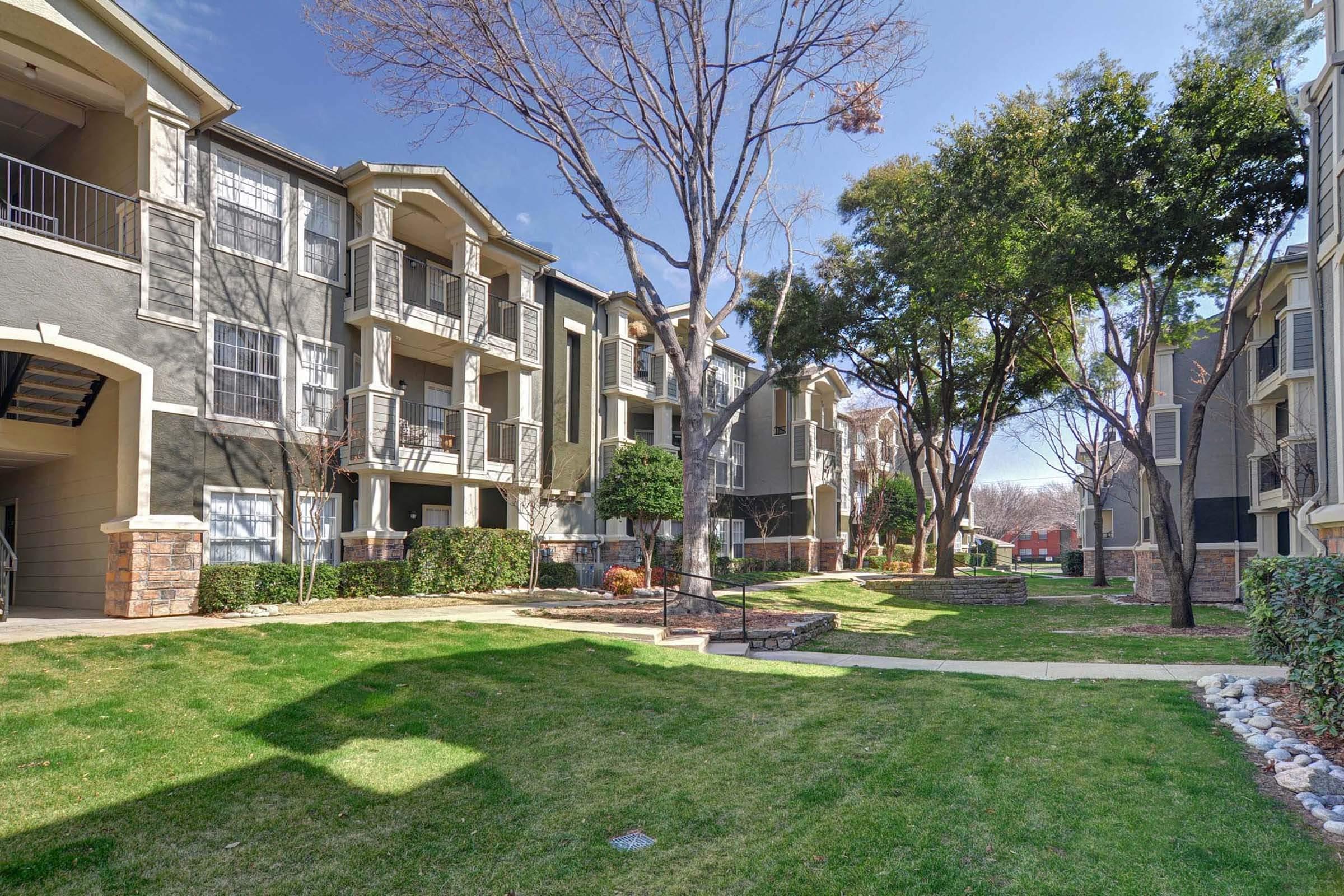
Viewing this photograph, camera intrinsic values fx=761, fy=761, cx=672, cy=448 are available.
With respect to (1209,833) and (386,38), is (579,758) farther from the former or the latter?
(386,38)

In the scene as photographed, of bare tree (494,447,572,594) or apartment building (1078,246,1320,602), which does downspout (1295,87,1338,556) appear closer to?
apartment building (1078,246,1320,602)

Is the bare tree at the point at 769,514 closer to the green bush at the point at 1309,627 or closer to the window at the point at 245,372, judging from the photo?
the window at the point at 245,372

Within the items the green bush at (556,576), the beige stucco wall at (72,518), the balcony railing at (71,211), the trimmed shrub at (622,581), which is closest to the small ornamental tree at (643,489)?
the trimmed shrub at (622,581)

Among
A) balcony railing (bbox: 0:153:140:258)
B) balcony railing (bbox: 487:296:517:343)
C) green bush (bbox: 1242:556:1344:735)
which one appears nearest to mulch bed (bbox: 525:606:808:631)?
green bush (bbox: 1242:556:1344:735)

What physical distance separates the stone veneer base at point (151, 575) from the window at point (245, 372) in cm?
330

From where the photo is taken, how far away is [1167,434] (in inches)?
938

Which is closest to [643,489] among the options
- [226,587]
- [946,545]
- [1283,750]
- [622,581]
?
[622,581]

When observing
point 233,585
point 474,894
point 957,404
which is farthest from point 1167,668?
point 957,404

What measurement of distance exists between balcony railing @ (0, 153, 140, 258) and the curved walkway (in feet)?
19.2

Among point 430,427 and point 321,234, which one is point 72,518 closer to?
point 321,234

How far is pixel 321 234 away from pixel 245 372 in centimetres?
375

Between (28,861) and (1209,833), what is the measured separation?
6413 mm

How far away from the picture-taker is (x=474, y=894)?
150 inches

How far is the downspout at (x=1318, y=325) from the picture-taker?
10094mm
